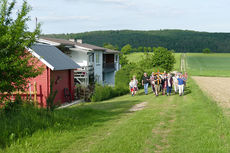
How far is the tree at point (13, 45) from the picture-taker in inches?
317

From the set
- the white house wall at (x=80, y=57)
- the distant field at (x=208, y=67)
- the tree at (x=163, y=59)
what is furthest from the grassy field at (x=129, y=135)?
Answer: the distant field at (x=208, y=67)

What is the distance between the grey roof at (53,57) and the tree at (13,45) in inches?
339

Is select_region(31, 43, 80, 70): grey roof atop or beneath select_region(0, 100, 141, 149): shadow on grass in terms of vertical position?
atop

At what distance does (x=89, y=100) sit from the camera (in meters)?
22.1

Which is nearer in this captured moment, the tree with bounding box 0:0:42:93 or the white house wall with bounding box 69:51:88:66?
the tree with bounding box 0:0:42:93

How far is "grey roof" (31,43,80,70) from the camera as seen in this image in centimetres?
1775

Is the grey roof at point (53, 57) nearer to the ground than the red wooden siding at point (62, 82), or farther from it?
farther from it

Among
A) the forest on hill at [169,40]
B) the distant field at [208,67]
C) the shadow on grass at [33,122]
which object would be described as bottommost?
the distant field at [208,67]

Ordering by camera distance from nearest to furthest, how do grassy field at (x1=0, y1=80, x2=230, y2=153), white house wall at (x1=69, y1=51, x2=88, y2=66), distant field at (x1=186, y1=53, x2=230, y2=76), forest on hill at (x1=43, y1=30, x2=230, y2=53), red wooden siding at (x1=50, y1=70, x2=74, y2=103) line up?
grassy field at (x1=0, y1=80, x2=230, y2=153)
red wooden siding at (x1=50, y1=70, x2=74, y2=103)
white house wall at (x1=69, y1=51, x2=88, y2=66)
distant field at (x1=186, y1=53, x2=230, y2=76)
forest on hill at (x1=43, y1=30, x2=230, y2=53)

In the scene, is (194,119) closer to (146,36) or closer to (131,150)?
(131,150)

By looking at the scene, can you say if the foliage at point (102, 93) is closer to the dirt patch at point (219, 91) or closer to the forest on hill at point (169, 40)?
the dirt patch at point (219, 91)

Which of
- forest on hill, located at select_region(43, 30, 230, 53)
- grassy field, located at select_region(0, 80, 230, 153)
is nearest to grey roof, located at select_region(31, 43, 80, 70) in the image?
grassy field, located at select_region(0, 80, 230, 153)

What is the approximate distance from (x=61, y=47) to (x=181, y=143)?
22.7 meters

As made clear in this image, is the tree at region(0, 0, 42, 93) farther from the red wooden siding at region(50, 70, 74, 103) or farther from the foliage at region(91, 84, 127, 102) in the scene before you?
the foliage at region(91, 84, 127, 102)
